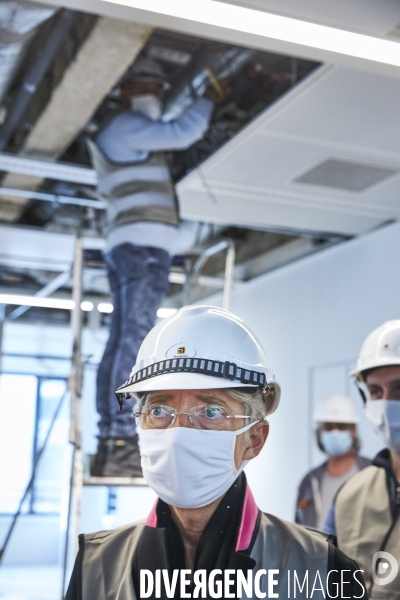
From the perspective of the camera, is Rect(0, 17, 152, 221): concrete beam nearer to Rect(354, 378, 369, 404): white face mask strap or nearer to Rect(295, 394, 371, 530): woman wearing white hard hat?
Rect(354, 378, 369, 404): white face mask strap

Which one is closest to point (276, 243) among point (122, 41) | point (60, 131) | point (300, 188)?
point (300, 188)

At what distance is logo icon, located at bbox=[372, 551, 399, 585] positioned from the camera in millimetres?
2068

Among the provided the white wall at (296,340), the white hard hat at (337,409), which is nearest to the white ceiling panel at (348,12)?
the white wall at (296,340)

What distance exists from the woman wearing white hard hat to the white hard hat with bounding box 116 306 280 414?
283cm

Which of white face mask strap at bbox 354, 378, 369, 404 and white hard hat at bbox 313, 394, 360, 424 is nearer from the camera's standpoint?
white face mask strap at bbox 354, 378, 369, 404

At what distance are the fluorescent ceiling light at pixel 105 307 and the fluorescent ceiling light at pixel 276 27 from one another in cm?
103

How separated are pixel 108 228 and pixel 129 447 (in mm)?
818

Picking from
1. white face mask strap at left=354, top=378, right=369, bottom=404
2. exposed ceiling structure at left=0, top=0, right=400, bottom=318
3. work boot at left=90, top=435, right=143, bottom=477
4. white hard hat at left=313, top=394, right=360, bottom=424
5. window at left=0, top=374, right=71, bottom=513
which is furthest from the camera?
white hard hat at left=313, top=394, right=360, bottom=424

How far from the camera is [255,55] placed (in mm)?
3557

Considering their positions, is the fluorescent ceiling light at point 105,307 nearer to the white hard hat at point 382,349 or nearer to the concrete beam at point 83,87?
the white hard hat at point 382,349

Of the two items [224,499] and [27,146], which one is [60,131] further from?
[224,499]

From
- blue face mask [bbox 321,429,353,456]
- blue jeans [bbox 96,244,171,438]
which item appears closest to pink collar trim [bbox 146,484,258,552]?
blue jeans [bbox 96,244,171,438]

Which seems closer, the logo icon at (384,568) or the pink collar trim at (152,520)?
the pink collar trim at (152,520)

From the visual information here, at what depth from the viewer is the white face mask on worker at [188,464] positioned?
1.33m
